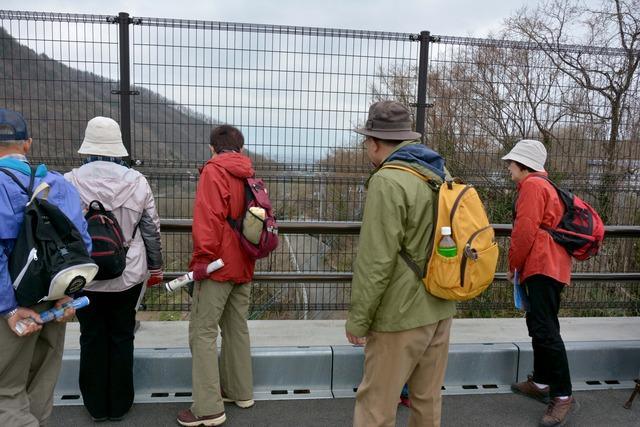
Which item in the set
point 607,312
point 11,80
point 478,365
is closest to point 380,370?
point 478,365

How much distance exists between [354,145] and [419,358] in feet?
9.32

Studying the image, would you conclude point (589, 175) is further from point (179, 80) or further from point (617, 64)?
point (179, 80)

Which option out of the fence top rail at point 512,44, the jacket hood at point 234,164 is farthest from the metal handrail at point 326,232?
the fence top rail at point 512,44

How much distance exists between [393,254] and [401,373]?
661 mm

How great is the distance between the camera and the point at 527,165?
3.88 meters

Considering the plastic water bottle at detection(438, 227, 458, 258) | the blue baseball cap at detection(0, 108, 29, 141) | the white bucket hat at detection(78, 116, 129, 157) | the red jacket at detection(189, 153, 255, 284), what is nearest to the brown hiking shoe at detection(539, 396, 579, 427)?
the plastic water bottle at detection(438, 227, 458, 258)

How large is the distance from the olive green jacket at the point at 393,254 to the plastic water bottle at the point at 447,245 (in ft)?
0.27

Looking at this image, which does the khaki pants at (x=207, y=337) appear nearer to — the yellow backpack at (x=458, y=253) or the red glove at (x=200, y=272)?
the red glove at (x=200, y=272)

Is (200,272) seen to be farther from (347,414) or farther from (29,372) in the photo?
(347,414)

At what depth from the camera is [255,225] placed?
3.60 meters

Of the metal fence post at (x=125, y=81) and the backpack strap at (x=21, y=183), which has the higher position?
the metal fence post at (x=125, y=81)

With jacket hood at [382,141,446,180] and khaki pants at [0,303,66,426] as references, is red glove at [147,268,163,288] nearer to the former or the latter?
khaki pants at [0,303,66,426]

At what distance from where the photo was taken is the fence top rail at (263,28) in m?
4.93

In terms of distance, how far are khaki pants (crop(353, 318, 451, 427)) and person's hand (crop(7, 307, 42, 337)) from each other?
5.58ft
